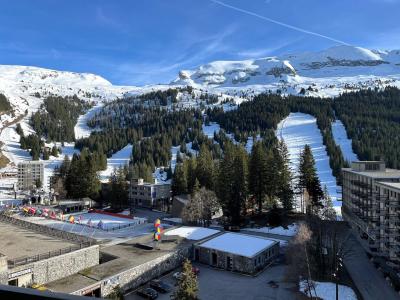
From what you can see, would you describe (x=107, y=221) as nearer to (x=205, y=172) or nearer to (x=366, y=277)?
(x=205, y=172)

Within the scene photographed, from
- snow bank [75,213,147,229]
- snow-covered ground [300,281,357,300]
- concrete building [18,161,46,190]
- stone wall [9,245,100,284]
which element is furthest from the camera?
concrete building [18,161,46,190]

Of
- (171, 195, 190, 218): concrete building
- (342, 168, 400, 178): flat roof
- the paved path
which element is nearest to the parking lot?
the paved path

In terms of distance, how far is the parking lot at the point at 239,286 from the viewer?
113ft

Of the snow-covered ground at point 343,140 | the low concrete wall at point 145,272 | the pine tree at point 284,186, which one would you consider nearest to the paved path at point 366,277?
the pine tree at point 284,186

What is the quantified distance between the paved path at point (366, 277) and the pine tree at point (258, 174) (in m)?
17.5

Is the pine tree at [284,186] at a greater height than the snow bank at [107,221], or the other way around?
the pine tree at [284,186]

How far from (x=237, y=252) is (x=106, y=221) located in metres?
31.9

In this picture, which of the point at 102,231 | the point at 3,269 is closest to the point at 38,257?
the point at 3,269

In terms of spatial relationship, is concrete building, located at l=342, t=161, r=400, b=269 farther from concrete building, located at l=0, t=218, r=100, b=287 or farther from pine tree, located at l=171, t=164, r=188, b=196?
concrete building, located at l=0, t=218, r=100, b=287

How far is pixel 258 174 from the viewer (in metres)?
62.8

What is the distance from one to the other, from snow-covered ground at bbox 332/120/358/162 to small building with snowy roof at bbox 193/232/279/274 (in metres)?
87.7

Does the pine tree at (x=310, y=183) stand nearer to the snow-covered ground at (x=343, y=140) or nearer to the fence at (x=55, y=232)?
the fence at (x=55, y=232)

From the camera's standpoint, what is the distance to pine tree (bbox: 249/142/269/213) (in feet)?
205

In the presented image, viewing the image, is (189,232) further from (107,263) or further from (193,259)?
(107,263)
